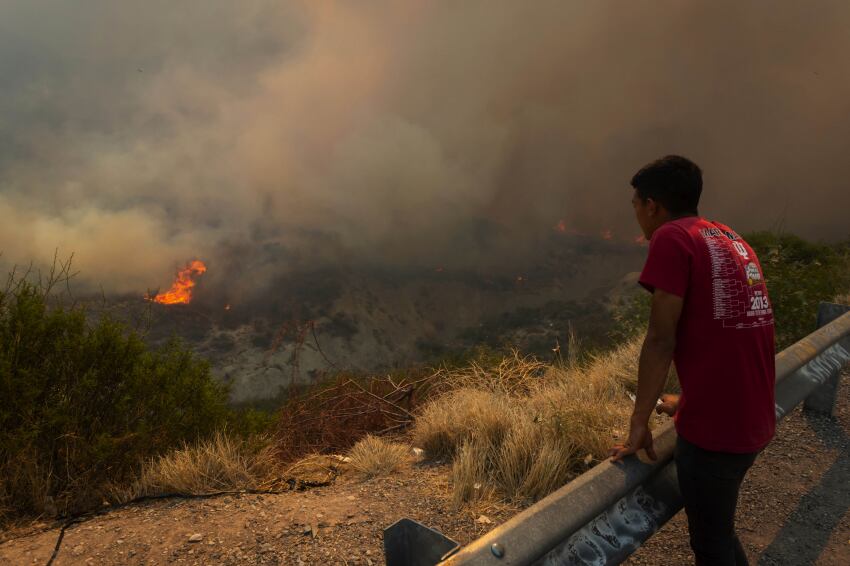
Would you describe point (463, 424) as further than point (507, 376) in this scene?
No

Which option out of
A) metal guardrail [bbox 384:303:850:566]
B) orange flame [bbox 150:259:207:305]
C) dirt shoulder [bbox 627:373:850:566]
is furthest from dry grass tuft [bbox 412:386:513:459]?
orange flame [bbox 150:259:207:305]

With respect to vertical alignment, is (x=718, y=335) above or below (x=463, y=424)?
above

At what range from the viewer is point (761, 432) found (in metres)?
2.30

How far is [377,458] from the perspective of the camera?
16.4 ft

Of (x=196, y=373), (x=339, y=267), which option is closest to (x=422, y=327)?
(x=339, y=267)

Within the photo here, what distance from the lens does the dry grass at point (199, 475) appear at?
14.7 feet

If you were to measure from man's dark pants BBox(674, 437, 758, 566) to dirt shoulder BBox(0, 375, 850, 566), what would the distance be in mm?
831

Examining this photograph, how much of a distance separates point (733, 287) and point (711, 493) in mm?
932

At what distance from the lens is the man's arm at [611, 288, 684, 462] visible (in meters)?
2.29

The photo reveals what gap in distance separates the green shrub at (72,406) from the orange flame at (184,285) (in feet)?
496

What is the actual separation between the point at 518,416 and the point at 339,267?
17306 cm

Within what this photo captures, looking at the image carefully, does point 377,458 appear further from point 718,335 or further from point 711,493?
point 718,335

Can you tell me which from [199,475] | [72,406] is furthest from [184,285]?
[199,475]

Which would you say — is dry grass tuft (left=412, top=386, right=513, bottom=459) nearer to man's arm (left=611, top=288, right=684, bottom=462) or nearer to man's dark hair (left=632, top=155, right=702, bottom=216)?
man's arm (left=611, top=288, right=684, bottom=462)
